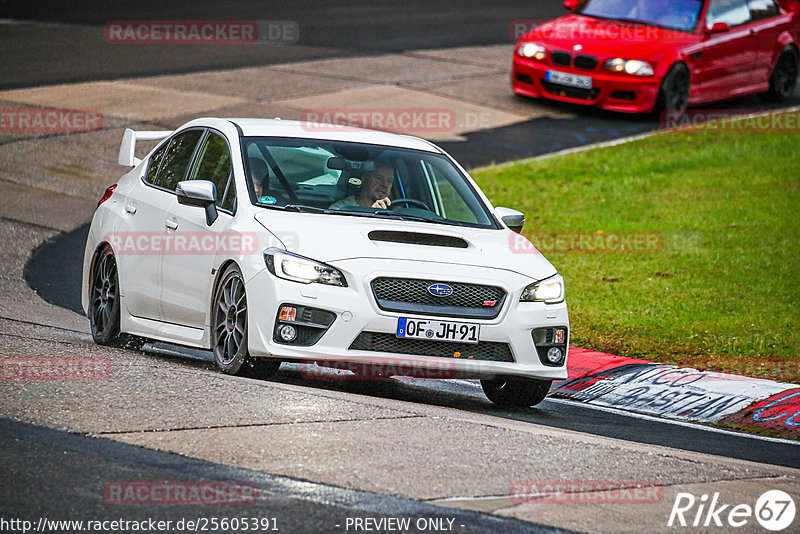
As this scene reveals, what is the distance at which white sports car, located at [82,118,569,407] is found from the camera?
8.05 meters

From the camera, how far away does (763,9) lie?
22734mm

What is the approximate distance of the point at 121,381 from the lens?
25.2 ft

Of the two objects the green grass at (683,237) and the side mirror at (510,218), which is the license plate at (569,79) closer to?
the green grass at (683,237)

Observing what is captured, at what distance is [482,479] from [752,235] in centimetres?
938

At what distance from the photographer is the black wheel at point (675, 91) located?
20.4 meters

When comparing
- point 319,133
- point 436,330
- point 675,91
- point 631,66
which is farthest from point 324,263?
point 675,91

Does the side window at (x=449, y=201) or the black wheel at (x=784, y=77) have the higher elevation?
the side window at (x=449, y=201)

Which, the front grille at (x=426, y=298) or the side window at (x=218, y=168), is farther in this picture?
the side window at (x=218, y=168)

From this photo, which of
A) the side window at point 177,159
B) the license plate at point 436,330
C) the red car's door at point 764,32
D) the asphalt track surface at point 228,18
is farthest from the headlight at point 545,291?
the red car's door at point 764,32

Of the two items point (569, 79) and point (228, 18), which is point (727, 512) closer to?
point (569, 79)

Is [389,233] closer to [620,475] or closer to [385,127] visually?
[620,475]

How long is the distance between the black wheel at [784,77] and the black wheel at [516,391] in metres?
15.3

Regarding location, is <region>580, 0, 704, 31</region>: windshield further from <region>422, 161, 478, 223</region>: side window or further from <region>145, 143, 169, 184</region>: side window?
<region>145, 143, 169, 184</region>: side window

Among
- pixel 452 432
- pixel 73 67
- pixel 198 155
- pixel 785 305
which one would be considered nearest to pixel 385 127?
pixel 73 67
